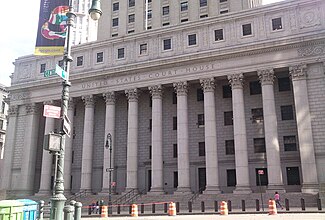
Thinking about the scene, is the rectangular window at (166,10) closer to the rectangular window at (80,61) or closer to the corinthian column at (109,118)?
the rectangular window at (80,61)

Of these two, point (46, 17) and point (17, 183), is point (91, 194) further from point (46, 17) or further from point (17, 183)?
point (46, 17)

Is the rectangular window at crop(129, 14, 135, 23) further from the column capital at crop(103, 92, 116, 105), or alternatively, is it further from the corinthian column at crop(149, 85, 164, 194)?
the corinthian column at crop(149, 85, 164, 194)

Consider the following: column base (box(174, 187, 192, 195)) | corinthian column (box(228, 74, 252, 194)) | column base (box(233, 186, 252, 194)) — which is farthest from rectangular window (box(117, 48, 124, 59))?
column base (box(233, 186, 252, 194))

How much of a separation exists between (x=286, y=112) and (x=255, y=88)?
16.7 ft

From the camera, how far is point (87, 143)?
45.2m

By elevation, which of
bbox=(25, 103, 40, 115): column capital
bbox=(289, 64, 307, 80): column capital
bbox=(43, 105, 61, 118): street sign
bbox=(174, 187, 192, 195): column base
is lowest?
bbox=(174, 187, 192, 195): column base

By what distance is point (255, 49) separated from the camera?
38.6m

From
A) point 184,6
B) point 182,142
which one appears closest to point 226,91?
point 182,142

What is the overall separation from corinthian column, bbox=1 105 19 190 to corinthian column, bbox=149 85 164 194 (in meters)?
23.8

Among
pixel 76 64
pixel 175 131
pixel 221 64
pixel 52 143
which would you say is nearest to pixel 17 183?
pixel 76 64

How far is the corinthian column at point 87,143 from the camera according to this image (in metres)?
43.9

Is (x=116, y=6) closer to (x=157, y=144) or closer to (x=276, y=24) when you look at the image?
(x=157, y=144)

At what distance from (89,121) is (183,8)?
995 inches

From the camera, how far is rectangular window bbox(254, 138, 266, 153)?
4034 centimetres
